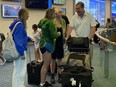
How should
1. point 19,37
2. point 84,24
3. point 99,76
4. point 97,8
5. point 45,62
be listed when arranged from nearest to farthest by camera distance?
point 19,37 < point 45,62 < point 84,24 < point 99,76 < point 97,8

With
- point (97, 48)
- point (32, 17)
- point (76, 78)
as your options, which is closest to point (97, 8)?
point (32, 17)

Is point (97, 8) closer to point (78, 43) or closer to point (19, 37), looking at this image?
point (78, 43)

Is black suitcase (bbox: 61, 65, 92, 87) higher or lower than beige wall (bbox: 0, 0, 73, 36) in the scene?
lower

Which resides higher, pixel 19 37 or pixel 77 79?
pixel 19 37

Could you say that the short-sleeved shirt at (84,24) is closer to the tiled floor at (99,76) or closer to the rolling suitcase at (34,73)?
the tiled floor at (99,76)

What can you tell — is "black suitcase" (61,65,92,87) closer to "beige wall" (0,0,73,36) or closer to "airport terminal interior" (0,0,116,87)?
"airport terminal interior" (0,0,116,87)

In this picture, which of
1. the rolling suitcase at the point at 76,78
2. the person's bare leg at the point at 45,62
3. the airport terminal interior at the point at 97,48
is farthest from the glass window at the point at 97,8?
the rolling suitcase at the point at 76,78

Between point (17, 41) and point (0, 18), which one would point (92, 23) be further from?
point (0, 18)

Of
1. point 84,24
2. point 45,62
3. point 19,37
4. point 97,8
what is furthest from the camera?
point 97,8

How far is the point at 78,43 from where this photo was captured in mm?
4520

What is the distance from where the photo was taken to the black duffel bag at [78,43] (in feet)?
14.8

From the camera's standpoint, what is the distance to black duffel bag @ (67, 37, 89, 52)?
452cm

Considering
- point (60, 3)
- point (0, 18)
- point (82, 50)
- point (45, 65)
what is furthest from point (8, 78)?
point (60, 3)

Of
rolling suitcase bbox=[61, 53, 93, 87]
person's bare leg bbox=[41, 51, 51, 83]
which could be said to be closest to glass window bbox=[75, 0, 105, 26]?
person's bare leg bbox=[41, 51, 51, 83]
